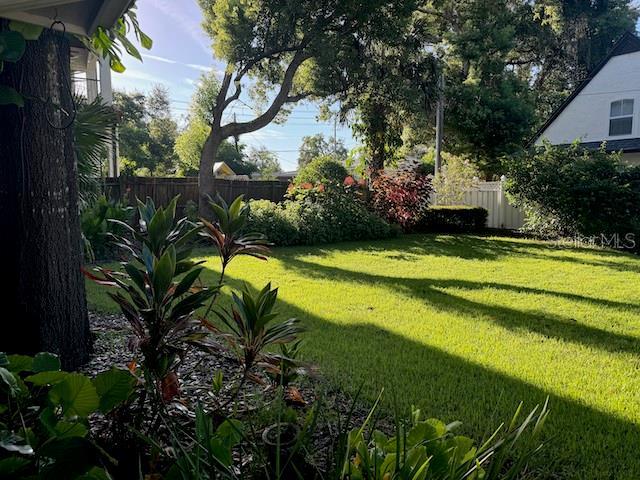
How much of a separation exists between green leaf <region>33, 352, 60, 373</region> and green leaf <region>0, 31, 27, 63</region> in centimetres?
113

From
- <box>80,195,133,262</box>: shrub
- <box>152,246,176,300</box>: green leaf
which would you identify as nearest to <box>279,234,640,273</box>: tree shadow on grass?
<box>80,195,133,262</box>: shrub

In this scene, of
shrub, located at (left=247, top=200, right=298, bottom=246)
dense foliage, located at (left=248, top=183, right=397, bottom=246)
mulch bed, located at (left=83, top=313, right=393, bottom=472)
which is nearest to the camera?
mulch bed, located at (left=83, top=313, right=393, bottom=472)

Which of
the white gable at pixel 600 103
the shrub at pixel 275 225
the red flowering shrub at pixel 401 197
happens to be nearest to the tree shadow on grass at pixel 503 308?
the shrub at pixel 275 225

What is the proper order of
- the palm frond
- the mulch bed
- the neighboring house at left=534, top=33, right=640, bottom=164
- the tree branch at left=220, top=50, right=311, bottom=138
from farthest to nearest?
the neighboring house at left=534, top=33, right=640, bottom=164 < the tree branch at left=220, top=50, right=311, bottom=138 < the palm frond < the mulch bed

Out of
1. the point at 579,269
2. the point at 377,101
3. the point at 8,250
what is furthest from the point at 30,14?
the point at 377,101

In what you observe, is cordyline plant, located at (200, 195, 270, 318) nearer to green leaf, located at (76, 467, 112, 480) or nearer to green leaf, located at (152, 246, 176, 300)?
green leaf, located at (152, 246, 176, 300)

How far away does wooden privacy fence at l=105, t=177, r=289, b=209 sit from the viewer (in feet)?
40.3

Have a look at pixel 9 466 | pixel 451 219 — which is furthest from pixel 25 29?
pixel 451 219

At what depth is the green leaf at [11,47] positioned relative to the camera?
5.46 ft

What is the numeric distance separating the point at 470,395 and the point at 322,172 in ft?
35.7

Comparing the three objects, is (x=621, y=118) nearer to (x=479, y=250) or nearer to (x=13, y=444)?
(x=479, y=250)

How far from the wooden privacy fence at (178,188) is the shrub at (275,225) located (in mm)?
2635

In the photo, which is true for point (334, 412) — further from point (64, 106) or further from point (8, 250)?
point (64, 106)

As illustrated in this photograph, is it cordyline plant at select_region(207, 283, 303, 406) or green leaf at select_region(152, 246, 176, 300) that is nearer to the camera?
green leaf at select_region(152, 246, 176, 300)
